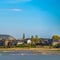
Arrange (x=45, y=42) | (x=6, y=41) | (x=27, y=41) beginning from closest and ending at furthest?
(x=45, y=42) → (x=6, y=41) → (x=27, y=41)

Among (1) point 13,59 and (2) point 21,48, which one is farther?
(2) point 21,48

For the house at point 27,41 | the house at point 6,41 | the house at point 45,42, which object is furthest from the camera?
the house at point 27,41

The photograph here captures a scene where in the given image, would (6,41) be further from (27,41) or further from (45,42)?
(45,42)

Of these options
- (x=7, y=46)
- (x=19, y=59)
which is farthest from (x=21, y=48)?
(x=19, y=59)

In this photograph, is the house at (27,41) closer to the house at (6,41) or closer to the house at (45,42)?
the house at (6,41)

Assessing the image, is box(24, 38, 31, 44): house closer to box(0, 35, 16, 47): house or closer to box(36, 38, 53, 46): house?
box(0, 35, 16, 47): house

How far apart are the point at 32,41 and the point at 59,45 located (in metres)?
6.46

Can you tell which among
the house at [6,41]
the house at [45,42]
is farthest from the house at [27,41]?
the house at [45,42]

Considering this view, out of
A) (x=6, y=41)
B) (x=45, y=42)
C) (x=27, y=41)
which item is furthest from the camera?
(x=27, y=41)

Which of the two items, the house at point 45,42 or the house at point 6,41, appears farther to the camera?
the house at point 45,42

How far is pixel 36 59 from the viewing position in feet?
115

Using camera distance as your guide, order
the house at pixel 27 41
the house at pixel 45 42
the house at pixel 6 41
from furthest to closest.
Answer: the house at pixel 27 41 → the house at pixel 45 42 → the house at pixel 6 41

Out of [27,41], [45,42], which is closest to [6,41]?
[27,41]

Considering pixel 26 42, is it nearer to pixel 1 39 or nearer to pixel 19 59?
pixel 1 39
